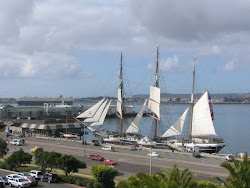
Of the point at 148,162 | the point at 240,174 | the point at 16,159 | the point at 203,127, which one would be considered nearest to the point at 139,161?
the point at 148,162

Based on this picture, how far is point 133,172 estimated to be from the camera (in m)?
33.6

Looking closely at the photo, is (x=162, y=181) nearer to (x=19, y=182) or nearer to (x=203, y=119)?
(x=19, y=182)

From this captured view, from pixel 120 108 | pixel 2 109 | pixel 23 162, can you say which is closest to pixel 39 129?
pixel 120 108

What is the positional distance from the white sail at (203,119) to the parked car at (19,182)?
129 feet

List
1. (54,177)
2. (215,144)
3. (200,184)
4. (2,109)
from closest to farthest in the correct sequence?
(200,184), (54,177), (215,144), (2,109)

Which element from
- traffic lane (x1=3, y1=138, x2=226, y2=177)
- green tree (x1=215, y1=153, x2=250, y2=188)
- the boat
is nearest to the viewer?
green tree (x1=215, y1=153, x2=250, y2=188)

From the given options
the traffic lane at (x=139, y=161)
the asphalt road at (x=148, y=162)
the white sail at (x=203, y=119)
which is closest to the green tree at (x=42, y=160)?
the asphalt road at (x=148, y=162)

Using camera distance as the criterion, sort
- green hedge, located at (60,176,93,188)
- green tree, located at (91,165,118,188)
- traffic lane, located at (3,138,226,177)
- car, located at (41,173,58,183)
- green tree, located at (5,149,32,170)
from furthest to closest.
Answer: traffic lane, located at (3,138,226,177) → green tree, located at (5,149,32,170) → car, located at (41,173,58,183) → green hedge, located at (60,176,93,188) → green tree, located at (91,165,118,188)

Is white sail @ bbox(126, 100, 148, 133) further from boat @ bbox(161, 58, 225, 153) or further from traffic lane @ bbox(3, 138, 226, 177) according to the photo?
traffic lane @ bbox(3, 138, 226, 177)

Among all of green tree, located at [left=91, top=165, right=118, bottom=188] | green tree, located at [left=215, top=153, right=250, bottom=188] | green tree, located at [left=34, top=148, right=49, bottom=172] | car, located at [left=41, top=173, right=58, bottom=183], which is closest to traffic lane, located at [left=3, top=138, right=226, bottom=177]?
green tree, located at [left=34, top=148, right=49, bottom=172]

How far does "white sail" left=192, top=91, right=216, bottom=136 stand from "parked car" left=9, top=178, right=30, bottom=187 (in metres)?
39.4

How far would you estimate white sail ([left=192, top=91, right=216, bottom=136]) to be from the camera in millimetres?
60219

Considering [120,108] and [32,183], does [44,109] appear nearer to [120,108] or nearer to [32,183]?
[120,108]

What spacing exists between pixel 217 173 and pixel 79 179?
1336 cm
